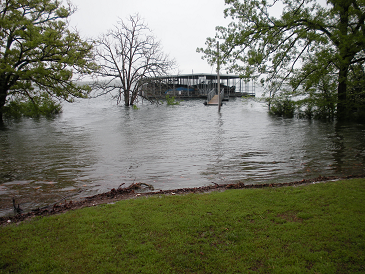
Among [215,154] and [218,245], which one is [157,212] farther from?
[215,154]

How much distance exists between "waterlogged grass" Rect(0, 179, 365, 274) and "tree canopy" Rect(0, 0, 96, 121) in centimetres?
1674

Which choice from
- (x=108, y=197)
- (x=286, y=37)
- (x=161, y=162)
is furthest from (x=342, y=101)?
(x=108, y=197)

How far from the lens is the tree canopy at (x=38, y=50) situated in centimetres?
1794

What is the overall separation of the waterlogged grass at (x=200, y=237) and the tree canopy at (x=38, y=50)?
16.7 meters

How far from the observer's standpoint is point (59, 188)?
6281 mm

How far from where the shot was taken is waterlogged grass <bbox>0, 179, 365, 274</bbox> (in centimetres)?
296

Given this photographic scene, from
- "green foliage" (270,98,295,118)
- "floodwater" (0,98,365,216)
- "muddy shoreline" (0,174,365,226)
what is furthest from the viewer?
"green foliage" (270,98,295,118)

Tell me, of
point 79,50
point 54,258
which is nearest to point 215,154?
point 54,258

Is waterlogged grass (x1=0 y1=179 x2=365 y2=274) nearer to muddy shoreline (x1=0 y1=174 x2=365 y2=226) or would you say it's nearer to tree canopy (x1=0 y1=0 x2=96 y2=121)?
muddy shoreline (x1=0 y1=174 x2=365 y2=226)

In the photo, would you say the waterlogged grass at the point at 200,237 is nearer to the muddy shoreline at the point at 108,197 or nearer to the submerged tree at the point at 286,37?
the muddy shoreline at the point at 108,197

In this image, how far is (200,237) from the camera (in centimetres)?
351

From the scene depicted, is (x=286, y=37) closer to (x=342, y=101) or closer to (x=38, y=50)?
(x=342, y=101)

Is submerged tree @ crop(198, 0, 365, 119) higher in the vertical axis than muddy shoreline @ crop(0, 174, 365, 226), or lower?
higher

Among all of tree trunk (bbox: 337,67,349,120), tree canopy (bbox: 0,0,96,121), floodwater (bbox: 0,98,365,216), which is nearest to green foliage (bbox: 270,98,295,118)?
tree trunk (bbox: 337,67,349,120)
